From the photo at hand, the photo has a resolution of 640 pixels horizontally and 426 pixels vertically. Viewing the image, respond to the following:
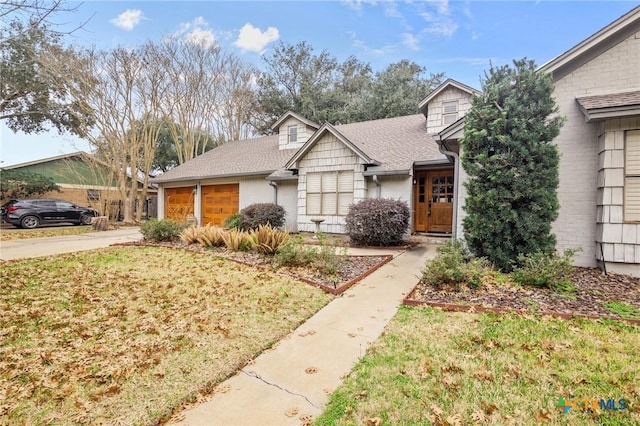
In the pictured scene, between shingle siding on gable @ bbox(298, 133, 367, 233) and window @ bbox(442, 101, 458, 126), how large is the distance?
13.8ft

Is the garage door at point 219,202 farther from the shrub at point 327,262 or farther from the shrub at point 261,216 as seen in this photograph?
the shrub at point 327,262

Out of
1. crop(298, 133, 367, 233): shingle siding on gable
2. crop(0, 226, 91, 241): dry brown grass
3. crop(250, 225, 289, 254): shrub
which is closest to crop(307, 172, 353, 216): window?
crop(298, 133, 367, 233): shingle siding on gable

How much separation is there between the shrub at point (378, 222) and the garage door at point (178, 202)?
10899mm

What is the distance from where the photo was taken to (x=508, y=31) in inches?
415

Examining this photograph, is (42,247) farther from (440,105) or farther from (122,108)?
(440,105)

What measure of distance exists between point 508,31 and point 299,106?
16.6 m

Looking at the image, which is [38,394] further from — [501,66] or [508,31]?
[508,31]

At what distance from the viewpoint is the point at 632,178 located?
5.66 meters

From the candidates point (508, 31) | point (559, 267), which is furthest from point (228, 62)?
point (559, 267)

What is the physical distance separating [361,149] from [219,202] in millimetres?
8369

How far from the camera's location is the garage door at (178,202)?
54.5 feet

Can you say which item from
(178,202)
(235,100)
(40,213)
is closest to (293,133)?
(178,202)

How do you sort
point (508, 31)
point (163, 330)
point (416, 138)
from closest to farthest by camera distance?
1. point (163, 330)
2. point (508, 31)
3. point (416, 138)

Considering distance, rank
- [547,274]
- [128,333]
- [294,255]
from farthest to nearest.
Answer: [294,255], [547,274], [128,333]
